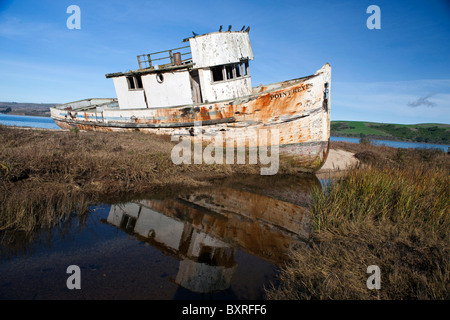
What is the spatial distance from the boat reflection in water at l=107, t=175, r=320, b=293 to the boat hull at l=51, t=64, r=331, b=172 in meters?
3.10

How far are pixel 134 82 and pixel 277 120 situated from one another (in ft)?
28.6

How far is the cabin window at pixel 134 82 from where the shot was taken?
12305 millimetres

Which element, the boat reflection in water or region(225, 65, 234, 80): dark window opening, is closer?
the boat reflection in water

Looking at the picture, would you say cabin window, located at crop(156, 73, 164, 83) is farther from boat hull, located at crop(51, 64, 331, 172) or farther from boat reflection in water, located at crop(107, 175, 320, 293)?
boat reflection in water, located at crop(107, 175, 320, 293)

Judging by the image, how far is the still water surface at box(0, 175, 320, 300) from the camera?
2783 mm

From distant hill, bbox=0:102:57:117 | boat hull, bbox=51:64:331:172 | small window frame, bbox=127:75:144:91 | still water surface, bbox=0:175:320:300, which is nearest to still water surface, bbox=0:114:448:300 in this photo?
still water surface, bbox=0:175:320:300

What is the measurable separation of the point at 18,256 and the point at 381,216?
6649 mm

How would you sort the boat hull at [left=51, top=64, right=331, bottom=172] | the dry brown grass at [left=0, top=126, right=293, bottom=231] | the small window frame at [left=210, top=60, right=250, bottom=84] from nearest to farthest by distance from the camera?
the dry brown grass at [left=0, top=126, right=293, bottom=231]
the boat hull at [left=51, top=64, right=331, bottom=172]
the small window frame at [left=210, top=60, right=250, bottom=84]

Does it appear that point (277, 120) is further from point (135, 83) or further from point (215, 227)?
point (135, 83)

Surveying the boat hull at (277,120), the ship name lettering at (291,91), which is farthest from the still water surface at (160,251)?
the ship name lettering at (291,91)

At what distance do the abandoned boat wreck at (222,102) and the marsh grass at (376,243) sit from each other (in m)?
4.20

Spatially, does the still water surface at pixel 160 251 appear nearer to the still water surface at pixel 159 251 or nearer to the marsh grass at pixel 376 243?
the still water surface at pixel 159 251
